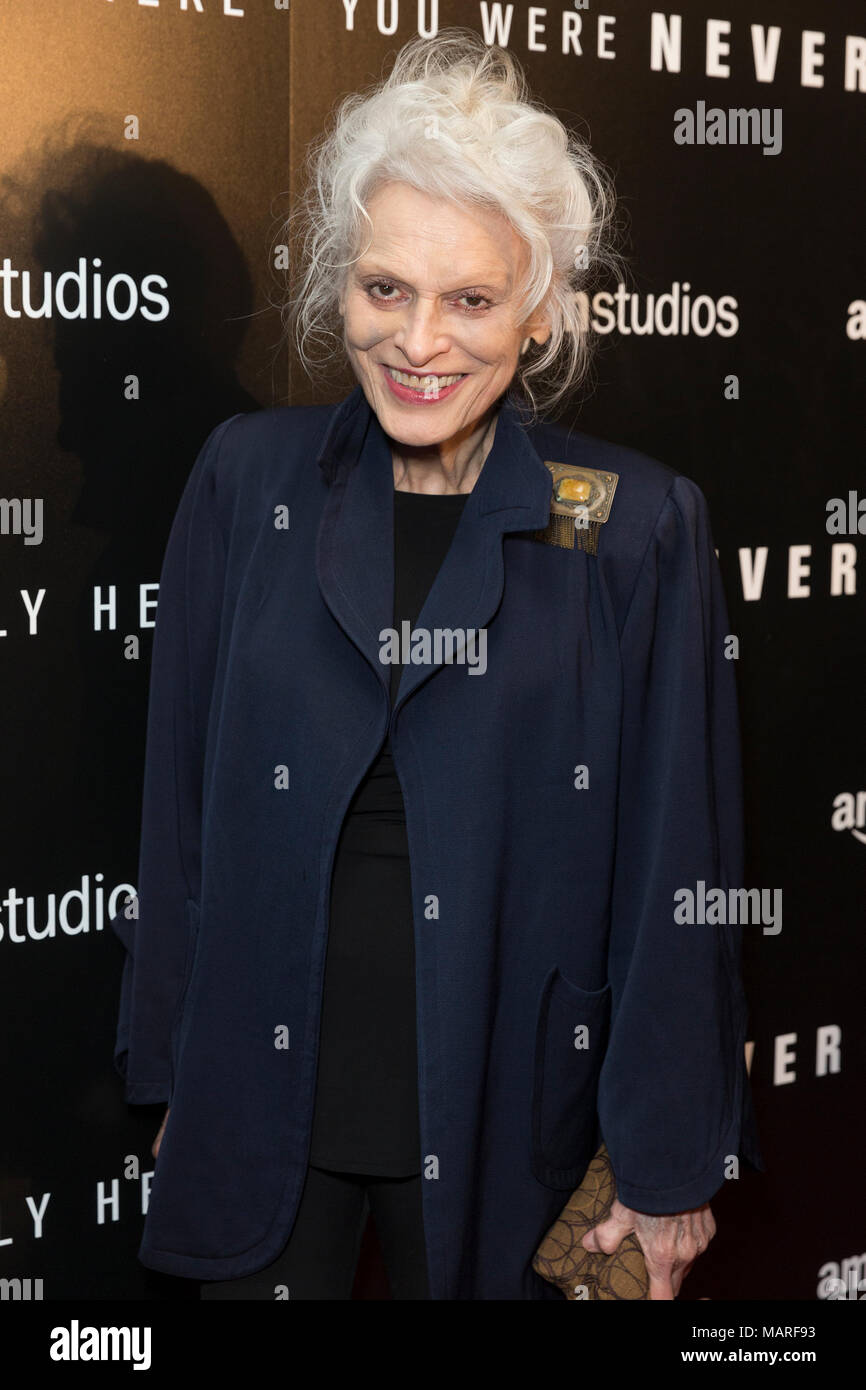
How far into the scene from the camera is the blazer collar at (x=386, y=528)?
160 cm

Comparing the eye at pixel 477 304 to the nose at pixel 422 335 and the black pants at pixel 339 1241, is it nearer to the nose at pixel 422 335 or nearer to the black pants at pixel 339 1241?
the nose at pixel 422 335

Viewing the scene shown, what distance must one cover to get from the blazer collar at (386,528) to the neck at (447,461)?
0.06 feet

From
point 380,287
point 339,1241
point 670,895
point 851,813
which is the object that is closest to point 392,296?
point 380,287

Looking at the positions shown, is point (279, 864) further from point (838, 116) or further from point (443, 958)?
point (838, 116)

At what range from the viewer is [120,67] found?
6.45 feet

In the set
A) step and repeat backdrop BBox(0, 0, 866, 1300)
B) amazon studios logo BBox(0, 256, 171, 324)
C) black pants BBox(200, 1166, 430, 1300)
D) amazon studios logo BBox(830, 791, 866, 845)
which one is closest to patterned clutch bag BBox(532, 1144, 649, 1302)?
black pants BBox(200, 1166, 430, 1300)

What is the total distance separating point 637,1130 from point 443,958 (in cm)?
31

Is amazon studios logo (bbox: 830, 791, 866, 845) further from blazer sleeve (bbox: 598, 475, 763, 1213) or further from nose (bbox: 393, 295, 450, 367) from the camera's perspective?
nose (bbox: 393, 295, 450, 367)

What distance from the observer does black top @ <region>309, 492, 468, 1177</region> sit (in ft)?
5.28

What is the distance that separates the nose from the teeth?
0.03m

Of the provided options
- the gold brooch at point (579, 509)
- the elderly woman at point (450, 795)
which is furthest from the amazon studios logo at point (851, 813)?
the gold brooch at point (579, 509)

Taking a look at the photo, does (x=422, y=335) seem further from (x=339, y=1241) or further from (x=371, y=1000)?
(x=339, y=1241)

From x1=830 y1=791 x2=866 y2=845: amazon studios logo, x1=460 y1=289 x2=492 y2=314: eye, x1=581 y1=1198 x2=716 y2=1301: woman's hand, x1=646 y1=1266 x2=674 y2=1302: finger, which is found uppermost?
x1=460 y1=289 x2=492 y2=314: eye
